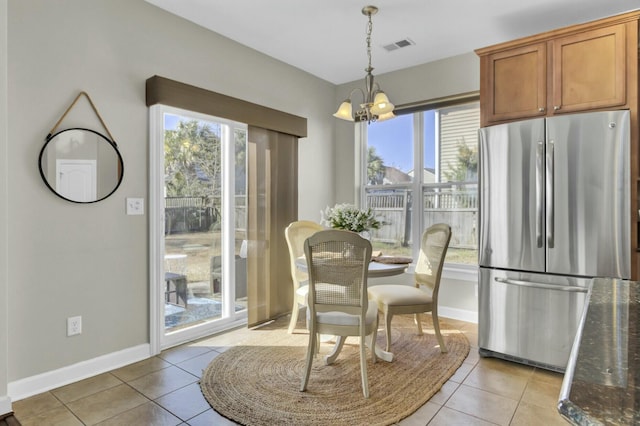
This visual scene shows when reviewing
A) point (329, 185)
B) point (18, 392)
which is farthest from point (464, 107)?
point (18, 392)

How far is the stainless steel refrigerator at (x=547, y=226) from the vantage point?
2.50m

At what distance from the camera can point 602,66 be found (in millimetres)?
2586

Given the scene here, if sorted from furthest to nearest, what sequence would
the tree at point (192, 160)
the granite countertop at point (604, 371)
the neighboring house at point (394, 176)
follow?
1. the neighboring house at point (394, 176)
2. the tree at point (192, 160)
3. the granite countertop at point (604, 371)

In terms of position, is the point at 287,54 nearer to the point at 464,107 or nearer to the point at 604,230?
the point at 464,107

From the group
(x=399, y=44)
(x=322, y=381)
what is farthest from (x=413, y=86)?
(x=322, y=381)

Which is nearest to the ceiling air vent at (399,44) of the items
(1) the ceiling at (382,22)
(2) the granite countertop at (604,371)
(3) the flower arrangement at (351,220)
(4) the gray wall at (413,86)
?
(1) the ceiling at (382,22)

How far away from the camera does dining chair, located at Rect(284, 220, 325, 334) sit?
3294 mm

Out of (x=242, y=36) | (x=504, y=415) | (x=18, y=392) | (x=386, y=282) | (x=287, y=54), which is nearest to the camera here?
(x=504, y=415)

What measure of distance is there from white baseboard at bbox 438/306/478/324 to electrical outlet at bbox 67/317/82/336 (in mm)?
3386

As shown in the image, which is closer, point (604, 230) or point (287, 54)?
point (604, 230)

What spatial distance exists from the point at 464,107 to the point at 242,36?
2427mm

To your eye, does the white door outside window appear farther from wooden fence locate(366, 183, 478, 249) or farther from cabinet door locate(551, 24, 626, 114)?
cabinet door locate(551, 24, 626, 114)

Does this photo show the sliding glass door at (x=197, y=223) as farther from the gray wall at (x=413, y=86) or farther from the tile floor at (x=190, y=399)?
the gray wall at (x=413, y=86)

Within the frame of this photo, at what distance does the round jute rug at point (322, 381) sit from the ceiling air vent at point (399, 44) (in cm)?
282
